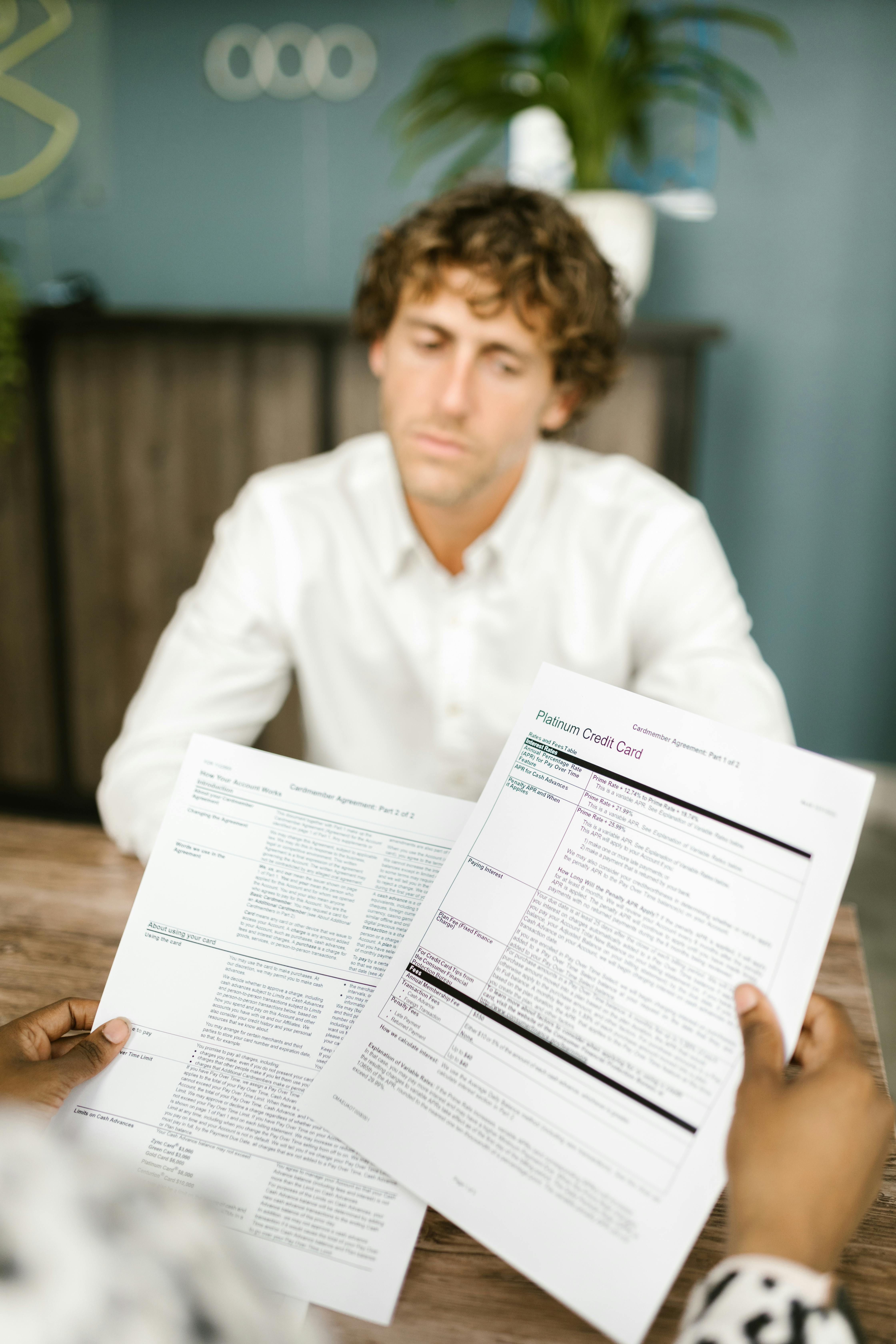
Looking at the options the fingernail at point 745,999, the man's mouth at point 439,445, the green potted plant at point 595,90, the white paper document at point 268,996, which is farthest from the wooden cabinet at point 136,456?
the fingernail at point 745,999

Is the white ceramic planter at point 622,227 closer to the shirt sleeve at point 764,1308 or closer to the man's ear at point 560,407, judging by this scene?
the man's ear at point 560,407

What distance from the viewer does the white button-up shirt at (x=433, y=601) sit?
130 cm

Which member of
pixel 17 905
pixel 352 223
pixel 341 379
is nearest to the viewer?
pixel 17 905

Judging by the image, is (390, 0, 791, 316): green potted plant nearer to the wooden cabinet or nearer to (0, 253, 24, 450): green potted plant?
the wooden cabinet

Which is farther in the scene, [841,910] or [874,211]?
[874,211]

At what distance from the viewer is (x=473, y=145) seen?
2.36 metres

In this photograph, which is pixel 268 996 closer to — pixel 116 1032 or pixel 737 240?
pixel 116 1032

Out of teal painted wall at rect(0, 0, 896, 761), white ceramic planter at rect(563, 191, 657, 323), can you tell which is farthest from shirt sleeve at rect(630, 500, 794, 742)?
teal painted wall at rect(0, 0, 896, 761)

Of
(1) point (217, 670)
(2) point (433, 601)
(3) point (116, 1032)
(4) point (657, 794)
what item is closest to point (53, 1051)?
(3) point (116, 1032)

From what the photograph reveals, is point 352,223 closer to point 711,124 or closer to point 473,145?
point 473,145

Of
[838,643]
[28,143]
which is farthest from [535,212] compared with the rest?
[28,143]

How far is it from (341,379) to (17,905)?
63.7 inches

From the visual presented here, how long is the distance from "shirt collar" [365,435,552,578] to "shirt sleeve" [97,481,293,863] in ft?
0.55

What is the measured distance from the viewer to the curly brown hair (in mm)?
1273
